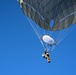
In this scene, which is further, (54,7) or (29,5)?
(54,7)

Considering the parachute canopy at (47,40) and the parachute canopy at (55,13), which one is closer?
the parachute canopy at (47,40)

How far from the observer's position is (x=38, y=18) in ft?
148

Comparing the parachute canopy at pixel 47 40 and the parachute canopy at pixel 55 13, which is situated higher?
the parachute canopy at pixel 55 13

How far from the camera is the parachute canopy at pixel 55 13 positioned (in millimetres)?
45625

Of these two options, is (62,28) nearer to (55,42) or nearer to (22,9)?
(55,42)

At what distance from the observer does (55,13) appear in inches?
1837

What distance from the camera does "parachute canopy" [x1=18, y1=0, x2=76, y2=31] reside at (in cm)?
4562

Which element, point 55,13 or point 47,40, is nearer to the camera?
point 47,40

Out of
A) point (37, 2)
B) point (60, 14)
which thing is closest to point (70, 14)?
point (60, 14)

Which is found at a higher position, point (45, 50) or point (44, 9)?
point (44, 9)

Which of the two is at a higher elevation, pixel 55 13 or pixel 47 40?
pixel 55 13

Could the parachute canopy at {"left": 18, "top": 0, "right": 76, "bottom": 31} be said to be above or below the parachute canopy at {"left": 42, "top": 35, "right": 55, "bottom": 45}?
above

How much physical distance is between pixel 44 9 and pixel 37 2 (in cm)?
150

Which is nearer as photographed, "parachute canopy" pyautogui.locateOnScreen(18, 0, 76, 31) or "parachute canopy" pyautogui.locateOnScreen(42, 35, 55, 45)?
"parachute canopy" pyautogui.locateOnScreen(42, 35, 55, 45)
